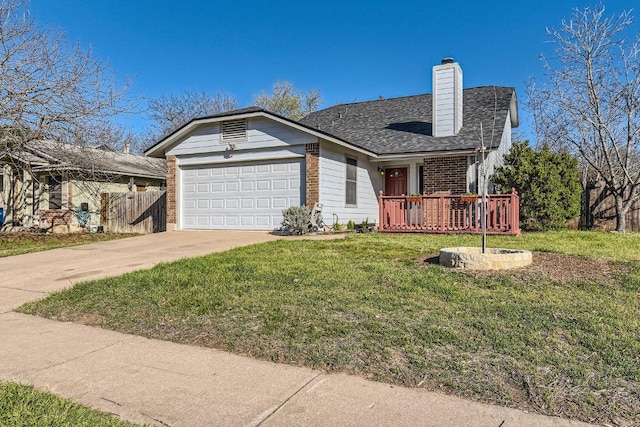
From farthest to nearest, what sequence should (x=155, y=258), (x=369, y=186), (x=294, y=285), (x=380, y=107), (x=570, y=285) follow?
1. (x=380, y=107)
2. (x=369, y=186)
3. (x=155, y=258)
4. (x=294, y=285)
5. (x=570, y=285)

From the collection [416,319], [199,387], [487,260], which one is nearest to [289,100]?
[487,260]

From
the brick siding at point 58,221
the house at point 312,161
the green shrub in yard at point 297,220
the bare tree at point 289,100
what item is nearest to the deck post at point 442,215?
the house at point 312,161

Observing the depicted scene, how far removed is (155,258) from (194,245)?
6.17ft

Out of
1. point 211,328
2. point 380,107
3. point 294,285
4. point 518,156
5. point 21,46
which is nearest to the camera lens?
point 211,328

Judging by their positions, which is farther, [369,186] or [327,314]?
[369,186]

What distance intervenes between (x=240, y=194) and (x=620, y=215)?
1186 cm

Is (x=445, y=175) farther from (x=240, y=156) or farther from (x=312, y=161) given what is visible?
(x=240, y=156)

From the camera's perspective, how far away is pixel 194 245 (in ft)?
35.6

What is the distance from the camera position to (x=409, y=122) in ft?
57.2

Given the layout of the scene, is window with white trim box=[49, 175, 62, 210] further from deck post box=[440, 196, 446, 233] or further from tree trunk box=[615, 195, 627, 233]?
tree trunk box=[615, 195, 627, 233]

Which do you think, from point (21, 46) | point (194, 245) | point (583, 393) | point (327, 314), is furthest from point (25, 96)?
point (583, 393)

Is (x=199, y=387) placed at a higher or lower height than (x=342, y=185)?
lower

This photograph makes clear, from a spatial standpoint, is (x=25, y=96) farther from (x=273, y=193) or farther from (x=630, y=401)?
(x=630, y=401)

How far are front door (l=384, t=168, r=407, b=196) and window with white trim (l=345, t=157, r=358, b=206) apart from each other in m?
1.90
